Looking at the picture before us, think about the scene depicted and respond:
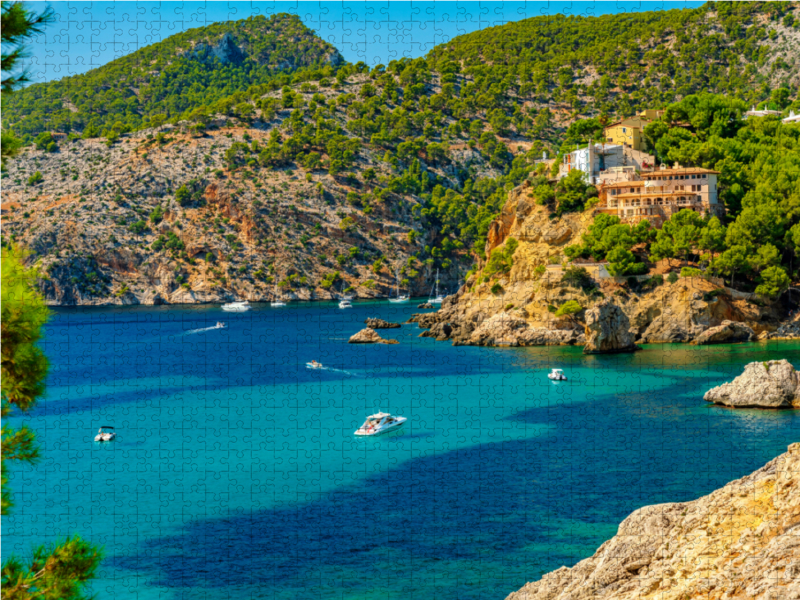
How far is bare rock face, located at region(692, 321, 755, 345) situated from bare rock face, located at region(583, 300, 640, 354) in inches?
A: 156

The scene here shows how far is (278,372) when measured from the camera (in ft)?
143

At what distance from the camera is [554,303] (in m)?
50.8

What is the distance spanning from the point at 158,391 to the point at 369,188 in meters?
67.9

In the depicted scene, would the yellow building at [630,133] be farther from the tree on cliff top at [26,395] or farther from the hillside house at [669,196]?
the tree on cliff top at [26,395]

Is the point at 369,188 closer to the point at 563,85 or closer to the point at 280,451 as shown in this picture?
the point at 563,85

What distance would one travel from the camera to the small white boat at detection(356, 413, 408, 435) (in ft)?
90.9

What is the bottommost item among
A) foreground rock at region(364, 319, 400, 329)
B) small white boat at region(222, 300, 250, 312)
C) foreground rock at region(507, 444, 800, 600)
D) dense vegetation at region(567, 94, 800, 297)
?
foreground rock at region(364, 319, 400, 329)

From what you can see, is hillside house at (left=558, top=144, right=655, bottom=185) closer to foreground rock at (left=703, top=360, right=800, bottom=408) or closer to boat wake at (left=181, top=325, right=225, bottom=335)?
foreground rock at (left=703, top=360, right=800, bottom=408)

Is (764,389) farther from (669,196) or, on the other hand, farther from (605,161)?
(605,161)

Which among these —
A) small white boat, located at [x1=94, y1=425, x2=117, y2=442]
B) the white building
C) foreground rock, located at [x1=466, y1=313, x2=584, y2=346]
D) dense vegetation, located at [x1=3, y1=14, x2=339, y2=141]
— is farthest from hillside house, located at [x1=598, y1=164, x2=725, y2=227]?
dense vegetation, located at [x1=3, y1=14, x2=339, y2=141]

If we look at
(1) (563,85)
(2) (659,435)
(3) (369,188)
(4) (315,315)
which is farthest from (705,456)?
(1) (563,85)

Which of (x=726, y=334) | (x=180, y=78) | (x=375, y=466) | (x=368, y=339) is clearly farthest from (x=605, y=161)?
(x=180, y=78)

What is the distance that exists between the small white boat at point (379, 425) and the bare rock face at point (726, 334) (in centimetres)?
2376

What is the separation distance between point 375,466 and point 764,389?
14851 millimetres
